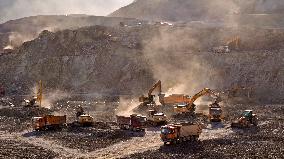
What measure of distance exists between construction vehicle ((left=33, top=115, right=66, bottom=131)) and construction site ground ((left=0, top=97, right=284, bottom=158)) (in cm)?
82

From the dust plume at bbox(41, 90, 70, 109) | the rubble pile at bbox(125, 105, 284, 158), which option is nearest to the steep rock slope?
the dust plume at bbox(41, 90, 70, 109)

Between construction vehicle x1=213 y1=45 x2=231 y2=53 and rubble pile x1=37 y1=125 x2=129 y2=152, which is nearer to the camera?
rubble pile x1=37 y1=125 x2=129 y2=152

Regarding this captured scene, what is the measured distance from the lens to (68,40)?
76688mm

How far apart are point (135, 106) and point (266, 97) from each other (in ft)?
50.8

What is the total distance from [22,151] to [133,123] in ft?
33.5

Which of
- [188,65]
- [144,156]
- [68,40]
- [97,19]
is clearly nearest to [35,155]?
[144,156]

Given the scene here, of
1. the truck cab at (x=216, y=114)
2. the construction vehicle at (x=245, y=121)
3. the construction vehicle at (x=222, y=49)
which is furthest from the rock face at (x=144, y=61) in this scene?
the construction vehicle at (x=245, y=121)

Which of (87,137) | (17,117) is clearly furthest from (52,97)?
(87,137)

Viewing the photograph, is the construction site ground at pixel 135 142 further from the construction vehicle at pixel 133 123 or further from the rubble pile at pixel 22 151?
the construction vehicle at pixel 133 123

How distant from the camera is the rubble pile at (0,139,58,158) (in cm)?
2985

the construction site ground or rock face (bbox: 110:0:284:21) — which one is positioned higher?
rock face (bbox: 110:0:284:21)

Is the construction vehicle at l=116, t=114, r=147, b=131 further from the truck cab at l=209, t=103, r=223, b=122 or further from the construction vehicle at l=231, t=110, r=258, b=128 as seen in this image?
the construction vehicle at l=231, t=110, r=258, b=128

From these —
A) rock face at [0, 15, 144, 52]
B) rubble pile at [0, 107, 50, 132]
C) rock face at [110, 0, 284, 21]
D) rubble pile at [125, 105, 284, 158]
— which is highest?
rock face at [110, 0, 284, 21]

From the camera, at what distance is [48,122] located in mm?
40125
